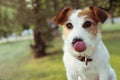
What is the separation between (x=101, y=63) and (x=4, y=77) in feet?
7.45

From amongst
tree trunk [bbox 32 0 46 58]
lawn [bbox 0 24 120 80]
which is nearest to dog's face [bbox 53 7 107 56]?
lawn [bbox 0 24 120 80]

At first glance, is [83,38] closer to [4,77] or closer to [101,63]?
[101,63]

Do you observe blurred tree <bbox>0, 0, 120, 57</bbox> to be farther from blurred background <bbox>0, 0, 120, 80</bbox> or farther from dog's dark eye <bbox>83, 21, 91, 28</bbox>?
dog's dark eye <bbox>83, 21, 91, 28</bbox>

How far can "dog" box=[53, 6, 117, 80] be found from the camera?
2176mm

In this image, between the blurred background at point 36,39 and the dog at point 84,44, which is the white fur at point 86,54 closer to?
the dog at point 84,44

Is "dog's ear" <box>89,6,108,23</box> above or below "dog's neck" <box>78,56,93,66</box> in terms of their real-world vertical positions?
above

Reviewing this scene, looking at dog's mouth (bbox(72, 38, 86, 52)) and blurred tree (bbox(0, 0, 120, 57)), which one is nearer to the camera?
dog's mouth (bbox(72, 38, 86, 52))

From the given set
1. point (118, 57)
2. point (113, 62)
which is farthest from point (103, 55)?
point (118, 57)

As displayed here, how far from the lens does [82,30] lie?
2.17 metres

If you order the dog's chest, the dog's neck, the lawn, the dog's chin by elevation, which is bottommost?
the lawn

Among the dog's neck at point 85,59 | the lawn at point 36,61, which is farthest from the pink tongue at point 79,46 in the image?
the lawn at point 36,61

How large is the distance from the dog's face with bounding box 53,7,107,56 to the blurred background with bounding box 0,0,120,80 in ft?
6.64

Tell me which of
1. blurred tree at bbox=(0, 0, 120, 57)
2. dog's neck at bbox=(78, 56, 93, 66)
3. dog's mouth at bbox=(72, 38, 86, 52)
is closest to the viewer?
dog's mouth at bbox=(72, 38, 86, 52)

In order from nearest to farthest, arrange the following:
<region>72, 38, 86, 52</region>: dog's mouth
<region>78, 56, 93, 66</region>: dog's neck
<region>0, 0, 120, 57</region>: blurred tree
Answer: <region>72, 38, 86, 52</region>: dog's mouth
<region>78, 56, 93, 66</region>: dog's neck
<region>0, 0, 120, 57</region>: blurred tree
